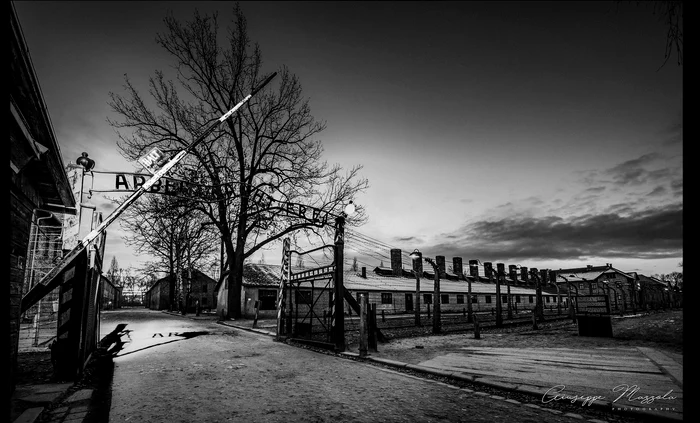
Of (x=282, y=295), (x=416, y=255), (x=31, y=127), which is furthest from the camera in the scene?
(x=416, y=255)

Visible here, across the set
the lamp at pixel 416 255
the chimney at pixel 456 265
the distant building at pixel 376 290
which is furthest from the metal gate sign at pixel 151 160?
the chimney at pixel 456 265

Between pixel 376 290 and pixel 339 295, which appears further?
pixel 376 290

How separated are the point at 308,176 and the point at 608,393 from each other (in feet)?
64.1

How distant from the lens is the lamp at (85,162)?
7.36 metres

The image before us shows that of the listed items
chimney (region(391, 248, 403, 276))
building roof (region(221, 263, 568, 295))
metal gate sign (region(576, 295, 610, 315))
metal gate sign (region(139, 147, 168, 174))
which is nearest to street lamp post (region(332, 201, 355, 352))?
metal gate sign (region(139, 147, 168, 174))

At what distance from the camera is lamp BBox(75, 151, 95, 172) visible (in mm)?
7355

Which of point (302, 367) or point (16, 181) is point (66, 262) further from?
point (302, 367)

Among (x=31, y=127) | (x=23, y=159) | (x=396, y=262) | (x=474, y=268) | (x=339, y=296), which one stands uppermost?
(x=31, y=127)

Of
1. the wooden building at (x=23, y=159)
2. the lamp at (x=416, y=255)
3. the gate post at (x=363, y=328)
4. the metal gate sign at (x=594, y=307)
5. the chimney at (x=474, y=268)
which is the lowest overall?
the metal gate sign at (x=594, y=307)

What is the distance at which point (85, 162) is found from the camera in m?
7.41

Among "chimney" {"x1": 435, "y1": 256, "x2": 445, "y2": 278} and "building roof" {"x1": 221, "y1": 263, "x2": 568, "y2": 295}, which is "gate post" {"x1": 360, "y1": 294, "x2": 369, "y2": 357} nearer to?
"building roof" {"x1": 221, "y1": 263, "x2": 568, "y2": 295}

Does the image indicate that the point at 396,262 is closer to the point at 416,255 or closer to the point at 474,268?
the point at 474,268

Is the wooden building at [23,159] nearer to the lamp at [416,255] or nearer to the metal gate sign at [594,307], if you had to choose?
the lamp at [416,255]

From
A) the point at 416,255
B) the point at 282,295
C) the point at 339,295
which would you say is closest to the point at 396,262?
the point at 416,255
